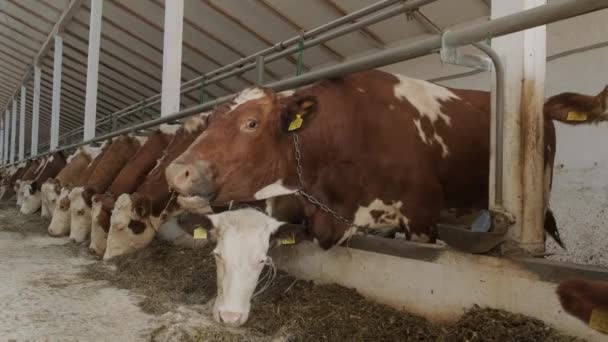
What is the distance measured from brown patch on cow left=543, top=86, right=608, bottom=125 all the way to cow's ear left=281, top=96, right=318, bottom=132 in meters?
1.33

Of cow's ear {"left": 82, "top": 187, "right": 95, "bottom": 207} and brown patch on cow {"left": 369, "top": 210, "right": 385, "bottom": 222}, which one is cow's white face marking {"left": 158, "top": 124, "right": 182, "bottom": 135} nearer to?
cow's ear {"left": 82, "top": 187, "right": 95, "bottom": 207}

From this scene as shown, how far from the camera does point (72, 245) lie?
22.6 ft

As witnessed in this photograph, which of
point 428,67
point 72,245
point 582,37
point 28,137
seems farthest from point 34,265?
point 28,137

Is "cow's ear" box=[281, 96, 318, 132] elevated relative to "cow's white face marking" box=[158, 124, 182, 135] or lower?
lower

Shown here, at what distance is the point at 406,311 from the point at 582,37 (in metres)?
4.76

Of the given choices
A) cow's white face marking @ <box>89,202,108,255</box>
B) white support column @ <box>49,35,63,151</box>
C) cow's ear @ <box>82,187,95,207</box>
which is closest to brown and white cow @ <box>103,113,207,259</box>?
cow's white face marking @ <box>89,202,108,255</box>

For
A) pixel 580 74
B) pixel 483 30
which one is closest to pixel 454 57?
pixel 483 30

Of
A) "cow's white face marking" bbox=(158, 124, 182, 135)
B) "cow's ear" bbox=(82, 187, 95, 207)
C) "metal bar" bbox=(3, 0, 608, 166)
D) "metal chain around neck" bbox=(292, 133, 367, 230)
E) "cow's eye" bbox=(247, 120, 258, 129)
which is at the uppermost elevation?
"metal bar" bbox=(3, 0, 608, 166)

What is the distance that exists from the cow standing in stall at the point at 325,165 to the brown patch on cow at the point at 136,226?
2.46m

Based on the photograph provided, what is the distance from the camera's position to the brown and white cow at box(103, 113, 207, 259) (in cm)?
566

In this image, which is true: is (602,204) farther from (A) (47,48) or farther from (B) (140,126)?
(A) (47,48)

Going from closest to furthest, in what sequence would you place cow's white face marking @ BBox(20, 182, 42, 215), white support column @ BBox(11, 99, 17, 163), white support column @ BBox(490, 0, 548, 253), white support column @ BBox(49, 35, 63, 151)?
white support column @ BBox(490, 0, 548, 253)
cow's white face marking @ BBox(20, 182, 42, 215)
white support column @ BBox(49, 35, 63, 151)
white support column @ BBox(11, 99, 17, 163)

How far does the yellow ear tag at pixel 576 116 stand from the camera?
9.34 ft

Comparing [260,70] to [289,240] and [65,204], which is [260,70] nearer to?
[289,240]
